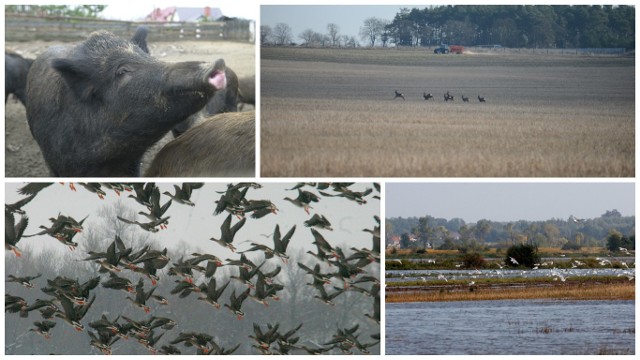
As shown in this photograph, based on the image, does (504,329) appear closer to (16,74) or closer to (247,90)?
(247,90)

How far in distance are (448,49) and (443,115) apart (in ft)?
1.90

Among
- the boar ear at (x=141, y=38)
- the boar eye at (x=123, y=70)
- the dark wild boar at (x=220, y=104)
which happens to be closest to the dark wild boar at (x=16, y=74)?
the boar ear at (x=141, y=38)

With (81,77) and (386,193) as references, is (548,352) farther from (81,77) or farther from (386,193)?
(81,77)

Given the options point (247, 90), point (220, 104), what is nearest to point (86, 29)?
point (220, 104)

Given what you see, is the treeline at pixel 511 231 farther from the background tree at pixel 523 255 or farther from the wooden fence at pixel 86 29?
the wooden fence at pixel 86 29

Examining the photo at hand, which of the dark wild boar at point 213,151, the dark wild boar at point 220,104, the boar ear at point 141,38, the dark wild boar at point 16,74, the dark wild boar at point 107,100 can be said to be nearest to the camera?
the dark wild boar at point 107,100

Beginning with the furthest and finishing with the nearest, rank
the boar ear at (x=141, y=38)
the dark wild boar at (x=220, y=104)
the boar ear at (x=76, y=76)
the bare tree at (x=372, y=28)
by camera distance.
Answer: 1. the bare tree at (x=372, y=28)
2. the dark wild boar at (x=220, y=104)
3. the boar ear at (x=141, y=38)
4. the boar ear at (x=76, y=76)

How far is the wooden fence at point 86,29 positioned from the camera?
6.82m

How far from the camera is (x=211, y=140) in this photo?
6.33 meters

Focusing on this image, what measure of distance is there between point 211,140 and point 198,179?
0.48 m

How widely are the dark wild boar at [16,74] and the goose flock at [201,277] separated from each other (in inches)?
30.7

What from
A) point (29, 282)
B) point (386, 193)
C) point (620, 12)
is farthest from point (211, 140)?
point (620, 12)

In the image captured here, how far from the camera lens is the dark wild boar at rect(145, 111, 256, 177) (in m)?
6.39

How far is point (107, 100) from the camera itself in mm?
6227
